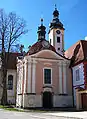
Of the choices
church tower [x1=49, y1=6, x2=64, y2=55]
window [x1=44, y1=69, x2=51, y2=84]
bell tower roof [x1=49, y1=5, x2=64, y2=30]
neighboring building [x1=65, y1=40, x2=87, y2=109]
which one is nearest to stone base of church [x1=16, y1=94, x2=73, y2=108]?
neighboring building [x1=65, y1=40, x2=87, y2=109]

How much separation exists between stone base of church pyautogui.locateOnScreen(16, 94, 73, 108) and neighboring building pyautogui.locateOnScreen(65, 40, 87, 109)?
1.33 metres

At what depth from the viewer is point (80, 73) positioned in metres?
27.5

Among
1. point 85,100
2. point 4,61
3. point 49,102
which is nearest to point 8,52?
point 4,61

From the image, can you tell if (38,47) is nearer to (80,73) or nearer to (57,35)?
(80,73)

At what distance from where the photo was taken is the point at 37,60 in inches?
1144

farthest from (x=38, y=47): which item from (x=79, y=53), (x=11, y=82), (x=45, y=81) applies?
(x=11, y=82)

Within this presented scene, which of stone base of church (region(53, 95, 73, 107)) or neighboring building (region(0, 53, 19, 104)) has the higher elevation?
neighboring building (region(0, 53, 19, 104))

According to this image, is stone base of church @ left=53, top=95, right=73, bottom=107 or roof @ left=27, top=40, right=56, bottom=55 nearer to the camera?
stone base of church @ left=53, top=95, right=73, bottom=107

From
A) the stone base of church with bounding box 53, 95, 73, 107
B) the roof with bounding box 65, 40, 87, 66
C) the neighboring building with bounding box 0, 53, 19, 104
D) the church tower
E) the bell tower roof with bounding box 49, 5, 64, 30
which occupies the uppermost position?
the bell tower roof with bounding box 49, 5, 64, 30

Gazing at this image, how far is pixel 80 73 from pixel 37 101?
6883 millimetres

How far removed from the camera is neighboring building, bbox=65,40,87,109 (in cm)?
2514

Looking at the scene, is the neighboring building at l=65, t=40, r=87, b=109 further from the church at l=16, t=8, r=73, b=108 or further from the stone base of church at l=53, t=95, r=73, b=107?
the church at l=16, t=8, r=73, b=108

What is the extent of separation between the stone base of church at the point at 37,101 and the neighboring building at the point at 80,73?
1.33 metres

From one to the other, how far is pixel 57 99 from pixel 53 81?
8.48 feet
